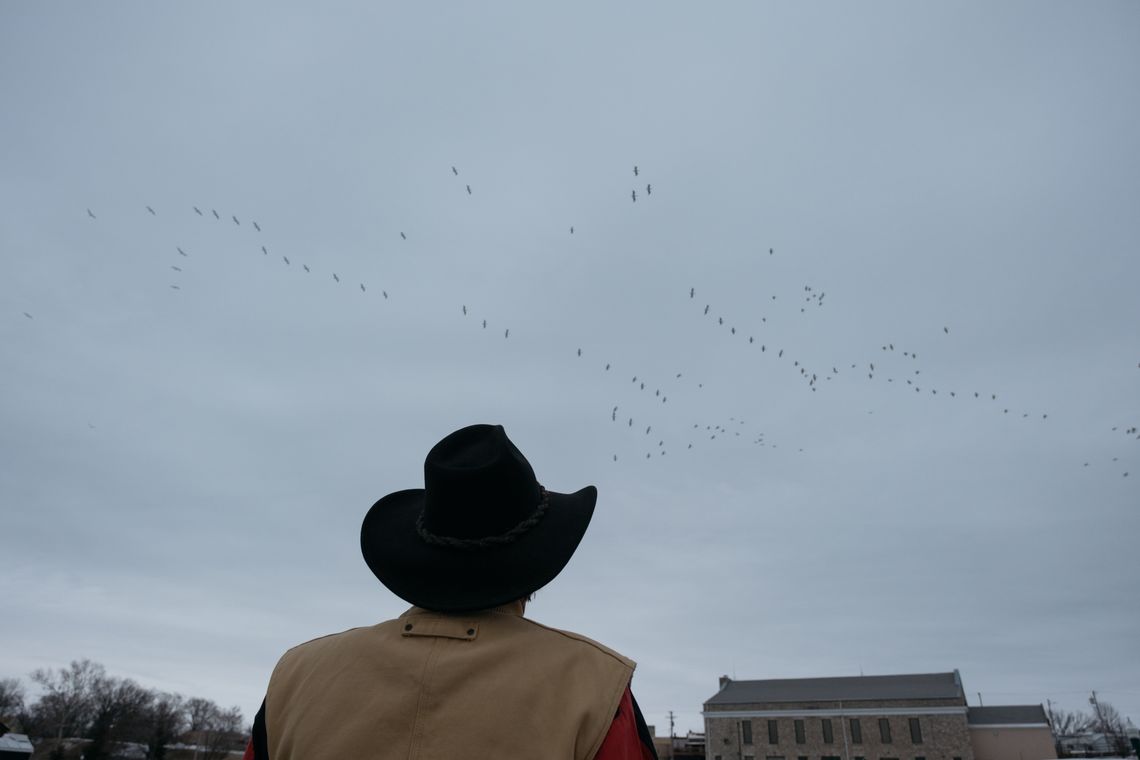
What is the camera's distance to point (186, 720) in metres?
108

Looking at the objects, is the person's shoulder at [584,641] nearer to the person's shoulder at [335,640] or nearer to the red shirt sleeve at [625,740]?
the red shirt sleeve at [625,740]

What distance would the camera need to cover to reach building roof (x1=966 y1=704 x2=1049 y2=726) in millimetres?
50938

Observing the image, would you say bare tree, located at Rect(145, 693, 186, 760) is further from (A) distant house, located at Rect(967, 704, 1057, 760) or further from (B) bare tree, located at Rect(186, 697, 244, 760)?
(A) distant house, located at Rect(967, 704, 1057, 760)

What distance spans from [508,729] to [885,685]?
64487 mm

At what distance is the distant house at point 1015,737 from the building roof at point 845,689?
2682 mm

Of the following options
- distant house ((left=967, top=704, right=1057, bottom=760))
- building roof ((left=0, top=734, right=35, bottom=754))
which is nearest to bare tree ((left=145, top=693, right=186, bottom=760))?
building roof ((left=0, top=734, right=35, bottom=754))

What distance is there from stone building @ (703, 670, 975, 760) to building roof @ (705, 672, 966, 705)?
0.07 meters

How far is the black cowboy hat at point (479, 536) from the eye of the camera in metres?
1.92

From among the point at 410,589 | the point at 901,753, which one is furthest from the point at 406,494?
the point at 901,753

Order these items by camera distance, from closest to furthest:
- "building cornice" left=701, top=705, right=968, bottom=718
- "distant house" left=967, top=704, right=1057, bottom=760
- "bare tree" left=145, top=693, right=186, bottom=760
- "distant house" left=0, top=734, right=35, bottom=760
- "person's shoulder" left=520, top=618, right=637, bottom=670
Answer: "person's shoulder" left=520, top=618, right=637, bottom=670 → "distant house" left=0, top=734, right=35, bottom=760 → "distant house" left=967, top=704, right=1057, bottom=760 → "building cornice" left=701, top=705, right=968, bottom=718 → "bare tree" left=145, top=693, right=186, bottom=760

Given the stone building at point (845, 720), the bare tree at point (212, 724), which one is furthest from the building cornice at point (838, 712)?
the bare tree at point (212, 724)

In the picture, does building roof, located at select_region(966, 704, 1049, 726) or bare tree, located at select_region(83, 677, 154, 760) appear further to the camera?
bare tree, located at select_region(83, 677, 154, 760)

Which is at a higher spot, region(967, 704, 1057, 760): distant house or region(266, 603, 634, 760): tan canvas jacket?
region(967, 704, 1057, 760): distant house

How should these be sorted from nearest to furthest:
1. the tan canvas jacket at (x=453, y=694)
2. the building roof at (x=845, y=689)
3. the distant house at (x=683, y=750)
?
1. the tan canvas jacket at (x=453, y=694)
2. the building roof at (x=845, y=689)
3. the distant house at (x=683, y=750)
